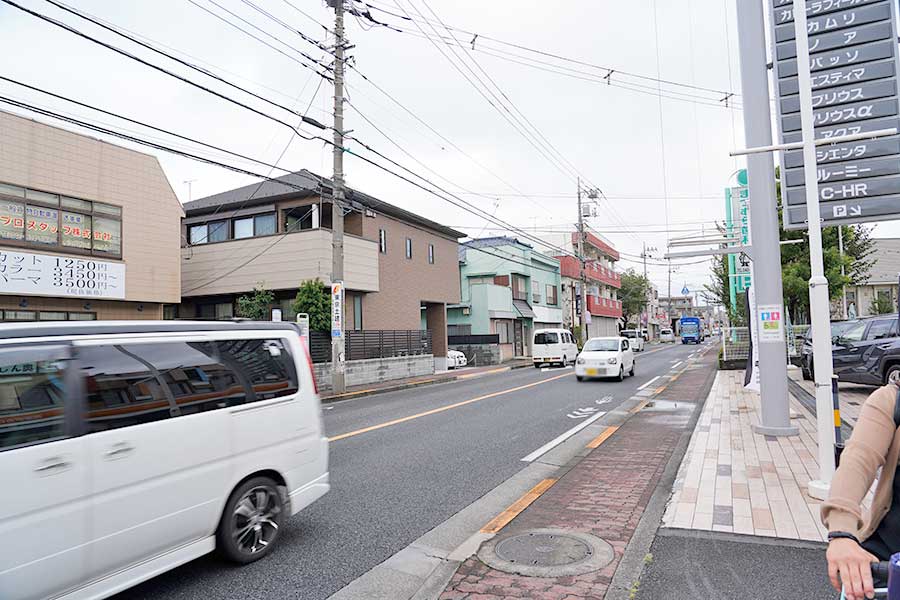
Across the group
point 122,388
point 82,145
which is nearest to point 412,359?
point 82,145

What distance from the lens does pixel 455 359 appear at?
31125mm

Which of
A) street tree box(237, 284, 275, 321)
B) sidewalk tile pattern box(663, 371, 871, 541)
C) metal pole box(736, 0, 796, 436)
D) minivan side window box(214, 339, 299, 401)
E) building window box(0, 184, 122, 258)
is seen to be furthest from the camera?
street tree box(237, 284, 275, 321)

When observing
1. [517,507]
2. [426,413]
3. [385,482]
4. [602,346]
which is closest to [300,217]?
[602,346]

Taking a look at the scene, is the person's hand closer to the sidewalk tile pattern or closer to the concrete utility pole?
the sidewalk tile pattern

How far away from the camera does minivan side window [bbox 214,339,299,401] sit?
4.41 meters

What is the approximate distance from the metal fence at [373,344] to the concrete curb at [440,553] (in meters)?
11.6

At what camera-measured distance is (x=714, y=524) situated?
484cm

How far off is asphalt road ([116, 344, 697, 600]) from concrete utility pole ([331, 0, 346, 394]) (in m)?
2.00

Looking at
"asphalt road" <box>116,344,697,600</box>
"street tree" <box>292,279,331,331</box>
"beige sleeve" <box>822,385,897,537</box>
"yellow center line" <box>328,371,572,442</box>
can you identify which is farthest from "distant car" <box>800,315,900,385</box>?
"street tree" <box>292,279,331,331</box>

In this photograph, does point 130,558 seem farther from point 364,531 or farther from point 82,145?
point 82,145

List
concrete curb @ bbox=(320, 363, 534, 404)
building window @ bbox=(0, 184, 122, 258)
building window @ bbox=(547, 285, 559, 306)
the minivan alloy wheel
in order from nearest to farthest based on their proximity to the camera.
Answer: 1. the minivan alloy wheel
2. building window @ bbox=(0, 184, 122, 258)
3. concrete curb @ bbox=(320, 363, 534, 404)
4. building window @ bbox=(547, 285, 559, 306)

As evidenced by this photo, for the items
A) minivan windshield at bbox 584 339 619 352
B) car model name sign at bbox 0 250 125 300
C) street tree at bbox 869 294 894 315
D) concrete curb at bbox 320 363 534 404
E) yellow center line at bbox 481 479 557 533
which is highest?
car model name sign at bbox 0 250 125 300

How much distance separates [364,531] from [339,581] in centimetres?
101

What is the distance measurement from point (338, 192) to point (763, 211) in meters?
12.1
